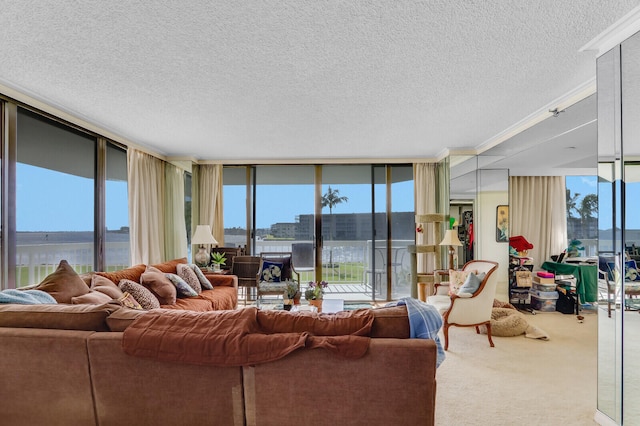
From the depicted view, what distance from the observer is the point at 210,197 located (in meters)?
6.20

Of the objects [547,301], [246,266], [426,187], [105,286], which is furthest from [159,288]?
[547,301]

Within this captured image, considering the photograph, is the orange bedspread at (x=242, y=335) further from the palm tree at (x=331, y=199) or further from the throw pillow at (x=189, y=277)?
the palm tree at (x=331, y=199)

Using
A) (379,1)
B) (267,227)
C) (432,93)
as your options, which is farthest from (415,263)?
(379,1)

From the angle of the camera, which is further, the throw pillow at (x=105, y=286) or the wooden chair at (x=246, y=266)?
the wooden chair at (x=246, y=266)

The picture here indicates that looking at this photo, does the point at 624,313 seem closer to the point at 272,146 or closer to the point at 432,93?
the point at 432,93

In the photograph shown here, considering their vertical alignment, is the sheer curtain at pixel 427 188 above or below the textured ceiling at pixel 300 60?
below

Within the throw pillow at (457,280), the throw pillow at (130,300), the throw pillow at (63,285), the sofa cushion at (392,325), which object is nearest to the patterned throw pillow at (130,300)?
the throw pillow at (130,300)

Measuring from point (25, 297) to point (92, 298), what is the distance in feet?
1.55

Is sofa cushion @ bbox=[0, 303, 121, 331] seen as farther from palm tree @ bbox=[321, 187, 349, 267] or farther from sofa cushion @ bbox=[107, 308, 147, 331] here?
palm tree @ bbox=[321, 187, 349, 267]

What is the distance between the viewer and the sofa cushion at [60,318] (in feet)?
6.24

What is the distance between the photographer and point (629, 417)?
2129 millimetres

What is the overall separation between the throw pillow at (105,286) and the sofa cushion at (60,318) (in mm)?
1149

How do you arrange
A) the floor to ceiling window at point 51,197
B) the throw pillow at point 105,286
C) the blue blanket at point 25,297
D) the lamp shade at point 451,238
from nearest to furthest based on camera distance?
the blue blanket at point 25,297 < the throw pillow at point 105,286 < the floor to ceiling window at point 51,197 < the lamp shade at point 451,238

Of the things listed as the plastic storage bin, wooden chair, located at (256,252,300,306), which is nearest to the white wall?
the plastic storage bin
